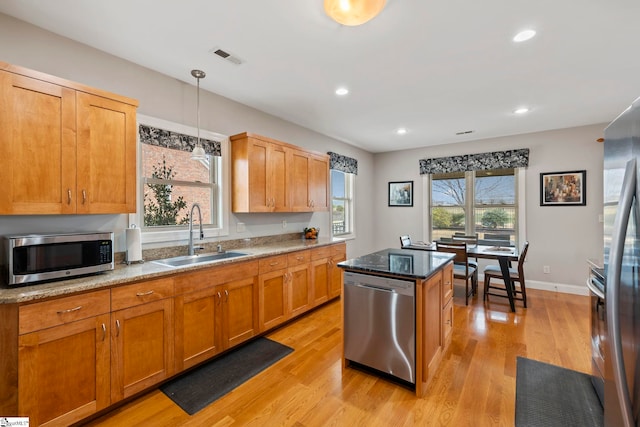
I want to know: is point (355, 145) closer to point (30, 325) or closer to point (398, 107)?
point (398, 107)

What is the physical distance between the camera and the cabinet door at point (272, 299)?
2.92m

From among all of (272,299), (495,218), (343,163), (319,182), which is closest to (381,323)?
(272,299)

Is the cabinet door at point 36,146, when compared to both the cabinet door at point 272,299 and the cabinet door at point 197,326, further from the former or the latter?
the cabinet door at point 272,299

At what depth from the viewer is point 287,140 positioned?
4.19m

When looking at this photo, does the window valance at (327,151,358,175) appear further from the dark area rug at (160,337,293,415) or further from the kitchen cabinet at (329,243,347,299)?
the dark area rug at (160,337,293,415)

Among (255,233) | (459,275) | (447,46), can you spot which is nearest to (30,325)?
(255,233)

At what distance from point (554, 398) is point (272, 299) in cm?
248

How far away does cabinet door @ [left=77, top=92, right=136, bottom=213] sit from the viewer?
1.97 metres

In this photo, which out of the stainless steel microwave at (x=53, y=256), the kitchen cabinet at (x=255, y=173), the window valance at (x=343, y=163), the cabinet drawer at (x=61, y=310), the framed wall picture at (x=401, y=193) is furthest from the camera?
the framed wall picture at (x=401, y=193)

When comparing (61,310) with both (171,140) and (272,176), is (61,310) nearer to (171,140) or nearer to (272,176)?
(171,140)

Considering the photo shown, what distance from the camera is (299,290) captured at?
3.42 metres

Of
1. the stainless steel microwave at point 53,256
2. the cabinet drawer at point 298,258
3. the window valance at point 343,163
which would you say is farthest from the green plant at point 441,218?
the stainless steel microwave at point 53,256

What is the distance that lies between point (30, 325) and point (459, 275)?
4227 millimetres

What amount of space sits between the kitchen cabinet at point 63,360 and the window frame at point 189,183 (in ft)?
3.06
